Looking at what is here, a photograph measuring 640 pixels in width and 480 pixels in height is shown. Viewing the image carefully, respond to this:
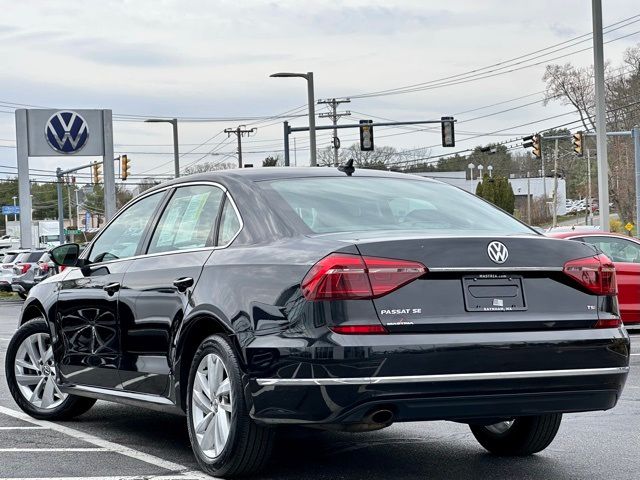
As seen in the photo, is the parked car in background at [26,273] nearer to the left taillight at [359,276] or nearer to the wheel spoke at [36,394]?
the wheel spoke at [36,394]

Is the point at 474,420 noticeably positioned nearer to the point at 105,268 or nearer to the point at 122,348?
the point at 122,348

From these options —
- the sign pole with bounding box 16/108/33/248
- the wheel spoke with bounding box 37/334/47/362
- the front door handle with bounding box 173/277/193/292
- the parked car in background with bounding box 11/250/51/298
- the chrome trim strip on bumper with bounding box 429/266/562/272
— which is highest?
the sign pole with bounding box 16/108/33/248

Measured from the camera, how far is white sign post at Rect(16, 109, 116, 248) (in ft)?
135

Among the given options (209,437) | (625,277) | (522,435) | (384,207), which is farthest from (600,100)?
(209,437)

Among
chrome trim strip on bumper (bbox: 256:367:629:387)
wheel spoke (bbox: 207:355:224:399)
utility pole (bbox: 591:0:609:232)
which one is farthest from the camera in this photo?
utility pole (bbox: 591:0:609:232)

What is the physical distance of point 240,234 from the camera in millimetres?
6164

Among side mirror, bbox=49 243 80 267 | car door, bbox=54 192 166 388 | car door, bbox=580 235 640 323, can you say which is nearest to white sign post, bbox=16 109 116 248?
car door, bbox=580 235 640 323

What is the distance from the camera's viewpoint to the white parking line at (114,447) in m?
6.21

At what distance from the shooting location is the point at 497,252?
5.52 m

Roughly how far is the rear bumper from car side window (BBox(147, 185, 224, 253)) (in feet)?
4.00

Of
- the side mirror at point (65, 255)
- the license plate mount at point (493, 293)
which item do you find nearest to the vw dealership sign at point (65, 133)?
the side mirror at point (65, 255)

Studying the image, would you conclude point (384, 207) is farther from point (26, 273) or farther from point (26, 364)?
point (26, 273)

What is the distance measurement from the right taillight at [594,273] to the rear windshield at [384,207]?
40 centimetres

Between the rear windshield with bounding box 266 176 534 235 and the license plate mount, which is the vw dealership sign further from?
the license plate mount
